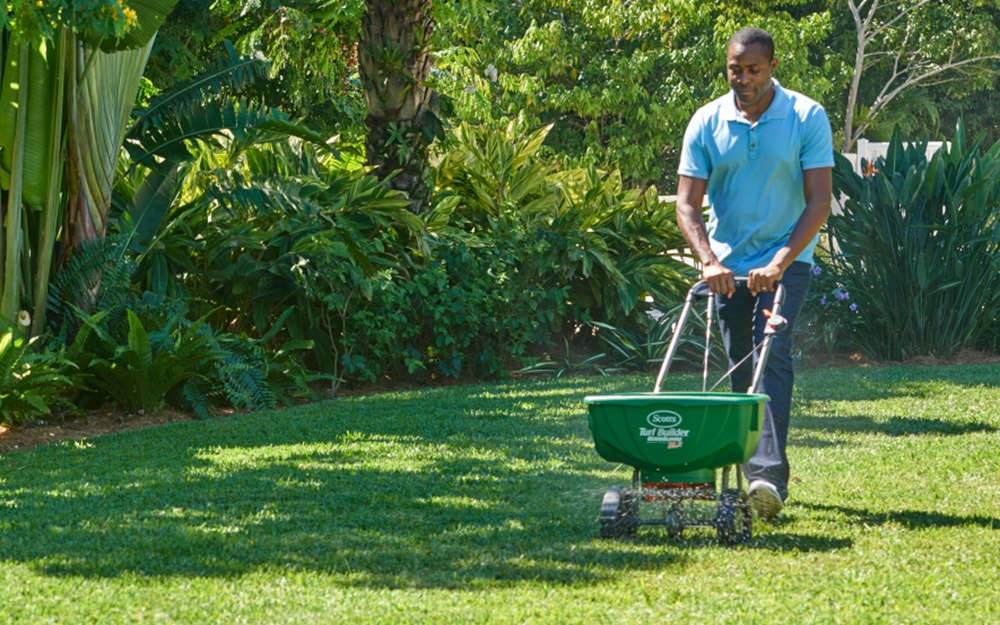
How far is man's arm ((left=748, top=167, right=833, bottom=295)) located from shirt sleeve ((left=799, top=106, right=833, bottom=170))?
30 millimetres

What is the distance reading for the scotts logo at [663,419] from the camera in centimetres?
434

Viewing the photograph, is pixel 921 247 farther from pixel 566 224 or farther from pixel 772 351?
pixel 772 351

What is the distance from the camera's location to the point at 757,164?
5098 millimetres

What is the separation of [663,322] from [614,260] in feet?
3.20

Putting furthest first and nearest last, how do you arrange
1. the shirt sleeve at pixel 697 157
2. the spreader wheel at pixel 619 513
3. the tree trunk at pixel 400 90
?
the tree trunk at pixel 400 90 → the shirt sleeve at pixel 697 157 → the spreader wheel at pixel 619 513

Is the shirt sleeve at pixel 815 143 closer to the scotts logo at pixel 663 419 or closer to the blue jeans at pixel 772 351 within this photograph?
the blue jeans at pixel 772 351

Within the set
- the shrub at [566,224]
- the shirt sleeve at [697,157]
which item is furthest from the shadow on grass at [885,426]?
the shrub at [566,224]

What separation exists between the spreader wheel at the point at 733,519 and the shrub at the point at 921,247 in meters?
6.52

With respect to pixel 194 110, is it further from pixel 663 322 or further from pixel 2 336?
pixel 663 322

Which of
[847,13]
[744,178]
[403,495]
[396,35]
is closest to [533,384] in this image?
[396,35]

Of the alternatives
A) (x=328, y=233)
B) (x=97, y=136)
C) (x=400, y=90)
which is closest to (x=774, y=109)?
(x=328, y=233)

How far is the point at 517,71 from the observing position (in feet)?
87.5

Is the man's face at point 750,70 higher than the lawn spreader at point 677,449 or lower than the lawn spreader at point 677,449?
higher

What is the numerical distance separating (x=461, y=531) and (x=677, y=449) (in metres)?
1.07
